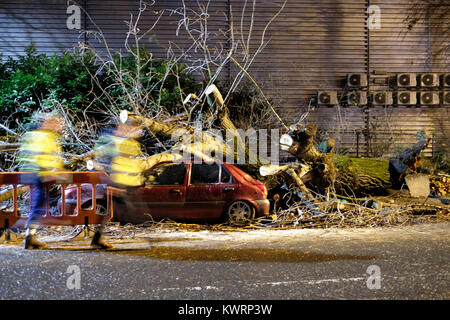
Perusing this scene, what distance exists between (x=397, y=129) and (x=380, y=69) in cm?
231

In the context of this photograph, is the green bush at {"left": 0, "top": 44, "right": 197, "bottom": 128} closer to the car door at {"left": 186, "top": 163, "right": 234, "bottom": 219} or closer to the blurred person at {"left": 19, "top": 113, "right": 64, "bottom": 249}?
the car door at {"left": 186, "top": 163, "right": 234, "bottom": 219}

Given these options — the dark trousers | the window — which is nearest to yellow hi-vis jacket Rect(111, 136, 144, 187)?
the dark trousers

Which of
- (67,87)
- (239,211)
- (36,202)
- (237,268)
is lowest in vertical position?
(237,268)

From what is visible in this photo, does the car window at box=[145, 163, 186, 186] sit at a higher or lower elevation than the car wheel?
higher

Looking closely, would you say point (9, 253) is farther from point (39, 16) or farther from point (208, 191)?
point (39, 16)

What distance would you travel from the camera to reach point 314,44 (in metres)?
15.6

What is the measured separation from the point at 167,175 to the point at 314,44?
31.1ft

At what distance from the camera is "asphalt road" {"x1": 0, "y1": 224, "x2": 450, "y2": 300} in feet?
13.4

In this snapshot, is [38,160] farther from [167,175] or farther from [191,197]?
[191,197]

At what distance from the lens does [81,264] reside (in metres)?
5.20

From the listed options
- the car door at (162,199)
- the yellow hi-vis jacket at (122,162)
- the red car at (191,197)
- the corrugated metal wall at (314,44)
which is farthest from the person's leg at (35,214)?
the corrugated metal wall at (314,44)

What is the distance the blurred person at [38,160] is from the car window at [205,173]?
9.64ft

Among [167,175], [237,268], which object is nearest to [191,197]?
[167,175]
